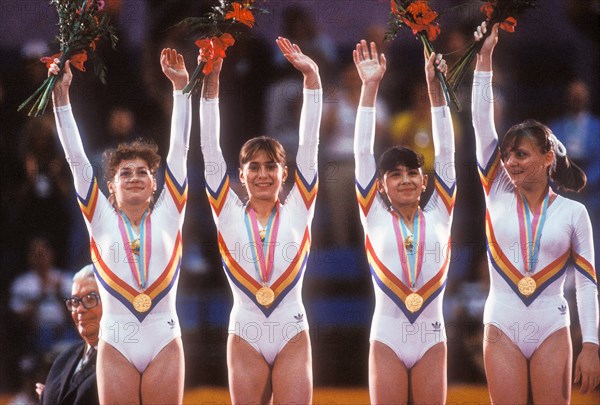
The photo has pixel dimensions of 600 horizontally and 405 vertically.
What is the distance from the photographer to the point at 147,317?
3.35 meters

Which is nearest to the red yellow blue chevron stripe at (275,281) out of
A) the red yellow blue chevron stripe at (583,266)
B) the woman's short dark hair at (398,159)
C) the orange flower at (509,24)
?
the woman's short dark hair at (398,159)

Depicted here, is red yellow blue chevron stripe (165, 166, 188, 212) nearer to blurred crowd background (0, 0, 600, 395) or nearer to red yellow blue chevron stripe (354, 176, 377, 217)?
blurred crowd background (0, 0, 600, 395)

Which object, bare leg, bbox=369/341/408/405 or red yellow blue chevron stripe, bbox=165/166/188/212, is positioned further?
red yellow blue chevron stripe, bbox=165/166/188/212

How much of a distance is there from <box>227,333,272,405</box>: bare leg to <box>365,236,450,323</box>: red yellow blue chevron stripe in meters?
0.63

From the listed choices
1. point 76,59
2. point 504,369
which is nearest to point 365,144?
point 504,369

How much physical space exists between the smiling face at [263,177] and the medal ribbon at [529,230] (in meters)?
1.09

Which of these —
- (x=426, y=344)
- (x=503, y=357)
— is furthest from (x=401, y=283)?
(x=503, y=357)

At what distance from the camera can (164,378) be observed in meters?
3.32

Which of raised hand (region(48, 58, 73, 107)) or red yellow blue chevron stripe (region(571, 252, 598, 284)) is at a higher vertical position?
raised hand (region(48, 58, 73, 107))

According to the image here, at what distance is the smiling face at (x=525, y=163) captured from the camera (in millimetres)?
3414

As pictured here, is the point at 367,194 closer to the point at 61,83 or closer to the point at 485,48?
the point at 485,48

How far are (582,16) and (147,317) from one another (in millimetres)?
2421

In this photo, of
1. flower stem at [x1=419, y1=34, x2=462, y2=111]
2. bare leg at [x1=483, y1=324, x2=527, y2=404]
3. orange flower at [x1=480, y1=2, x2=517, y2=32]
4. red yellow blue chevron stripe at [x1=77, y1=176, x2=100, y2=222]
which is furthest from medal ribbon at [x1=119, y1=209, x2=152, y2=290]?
orange flower at [x1=480, y1=2, x2=517, y2=32]

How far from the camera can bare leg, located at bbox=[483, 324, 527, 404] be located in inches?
130
